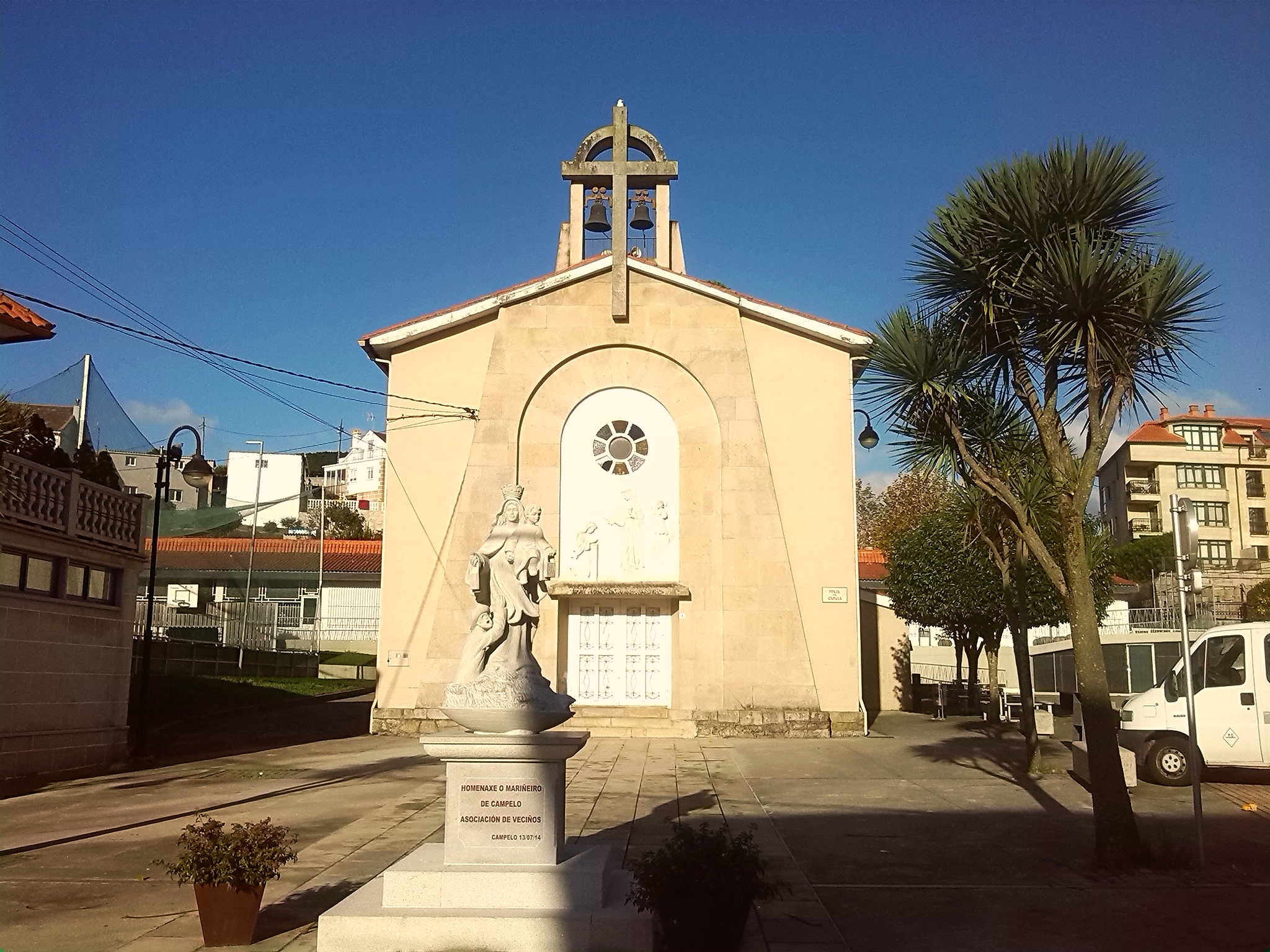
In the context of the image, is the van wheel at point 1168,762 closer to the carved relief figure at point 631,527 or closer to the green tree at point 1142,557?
the carved relief figure at point 631,527

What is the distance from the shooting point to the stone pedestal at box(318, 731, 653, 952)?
6.76m

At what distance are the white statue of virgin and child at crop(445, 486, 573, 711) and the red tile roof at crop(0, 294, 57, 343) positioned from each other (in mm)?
8547

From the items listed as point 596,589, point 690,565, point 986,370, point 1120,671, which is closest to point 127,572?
point 596,589

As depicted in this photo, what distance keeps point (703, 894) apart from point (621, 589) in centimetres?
1386

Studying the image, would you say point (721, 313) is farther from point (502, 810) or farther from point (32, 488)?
point (502, 810)

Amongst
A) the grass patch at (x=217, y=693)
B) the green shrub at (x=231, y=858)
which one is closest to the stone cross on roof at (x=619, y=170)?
the grass patch at (x=217, y=693)

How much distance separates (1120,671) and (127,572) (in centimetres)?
2635

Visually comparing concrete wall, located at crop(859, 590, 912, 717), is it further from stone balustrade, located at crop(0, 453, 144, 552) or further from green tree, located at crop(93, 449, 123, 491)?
green tree, located at crop(93, 449, 123, 491)

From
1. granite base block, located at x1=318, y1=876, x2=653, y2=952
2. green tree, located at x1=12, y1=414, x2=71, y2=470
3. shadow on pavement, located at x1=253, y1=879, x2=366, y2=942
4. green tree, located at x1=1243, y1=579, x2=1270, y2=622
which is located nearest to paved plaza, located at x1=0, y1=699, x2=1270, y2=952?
shadow on pavement, located at x1=253, y1=879, x2=366, y2=942

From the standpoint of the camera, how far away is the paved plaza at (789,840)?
7441 millimetres

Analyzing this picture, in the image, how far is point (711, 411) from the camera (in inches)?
837

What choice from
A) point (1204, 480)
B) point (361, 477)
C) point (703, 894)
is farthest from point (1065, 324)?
point (361, 477)

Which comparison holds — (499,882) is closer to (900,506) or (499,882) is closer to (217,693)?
(217,693)

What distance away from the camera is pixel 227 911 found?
691 cm
